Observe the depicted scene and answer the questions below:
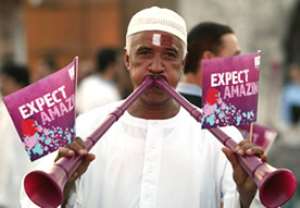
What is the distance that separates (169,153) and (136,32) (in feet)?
1.72

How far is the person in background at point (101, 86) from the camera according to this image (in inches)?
429

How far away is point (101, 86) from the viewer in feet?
36.6

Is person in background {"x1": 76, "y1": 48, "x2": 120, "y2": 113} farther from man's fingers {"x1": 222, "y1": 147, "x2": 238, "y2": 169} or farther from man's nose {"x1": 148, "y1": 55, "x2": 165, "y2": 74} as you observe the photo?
man's fingers {"x1": 222, "y1": 147, "x2": 238, "y2": 169}

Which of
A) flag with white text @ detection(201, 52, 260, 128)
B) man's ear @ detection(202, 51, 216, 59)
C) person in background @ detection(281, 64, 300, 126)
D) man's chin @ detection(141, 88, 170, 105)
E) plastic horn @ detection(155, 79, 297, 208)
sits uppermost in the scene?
flag with white text @ detection(201, 52, 260, 128)

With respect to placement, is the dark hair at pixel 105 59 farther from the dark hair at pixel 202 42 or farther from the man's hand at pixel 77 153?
the man's hand at pixel 77 153

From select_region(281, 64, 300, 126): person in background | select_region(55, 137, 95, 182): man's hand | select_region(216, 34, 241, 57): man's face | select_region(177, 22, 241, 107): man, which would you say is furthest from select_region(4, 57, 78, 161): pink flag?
select_region(281, 64, 300, 126): person in background

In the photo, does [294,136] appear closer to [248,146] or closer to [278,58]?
[278,58]

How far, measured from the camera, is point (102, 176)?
4.59 metres

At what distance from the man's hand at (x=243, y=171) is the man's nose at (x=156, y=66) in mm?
442

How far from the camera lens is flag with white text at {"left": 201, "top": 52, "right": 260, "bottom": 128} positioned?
4.26 meters

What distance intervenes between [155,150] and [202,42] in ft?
5.02

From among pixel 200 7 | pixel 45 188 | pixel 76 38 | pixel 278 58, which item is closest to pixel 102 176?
pixel 45 188

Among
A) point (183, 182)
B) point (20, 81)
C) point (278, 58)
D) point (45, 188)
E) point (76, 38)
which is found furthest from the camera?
point (76, 38)

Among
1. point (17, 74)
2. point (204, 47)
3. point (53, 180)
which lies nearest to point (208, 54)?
point (204, 47)
